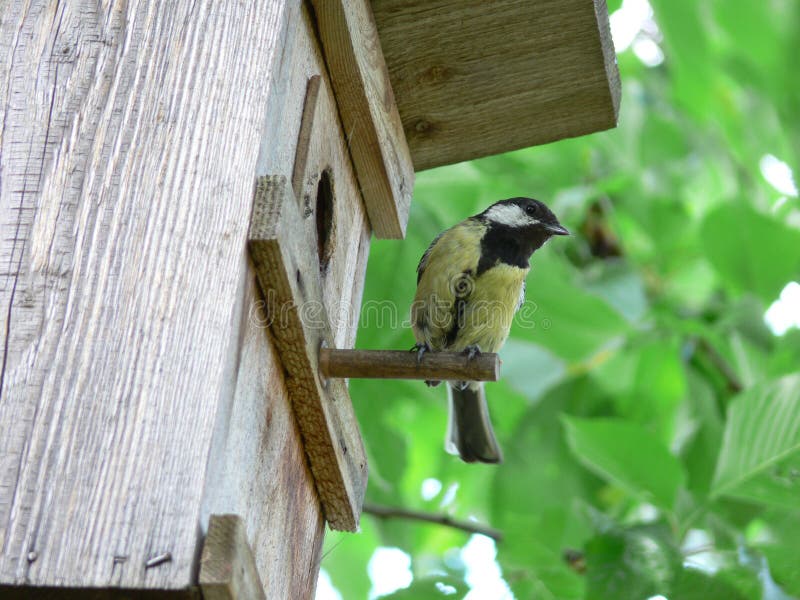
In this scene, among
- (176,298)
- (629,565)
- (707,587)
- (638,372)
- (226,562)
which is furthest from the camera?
(638,372)

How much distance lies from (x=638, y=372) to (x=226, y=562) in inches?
94.6

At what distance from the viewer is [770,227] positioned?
3.14m

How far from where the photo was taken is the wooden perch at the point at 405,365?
1.97m

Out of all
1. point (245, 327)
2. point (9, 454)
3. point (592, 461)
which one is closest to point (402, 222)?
point (592, 461)

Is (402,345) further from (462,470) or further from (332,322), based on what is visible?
(462,470)

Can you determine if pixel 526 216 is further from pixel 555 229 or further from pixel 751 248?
pixel 751 248

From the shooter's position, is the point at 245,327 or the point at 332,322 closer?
the point at 245,327

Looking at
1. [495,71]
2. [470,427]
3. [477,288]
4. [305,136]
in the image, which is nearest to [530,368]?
[470,427]

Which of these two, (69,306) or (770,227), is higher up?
(770,227)

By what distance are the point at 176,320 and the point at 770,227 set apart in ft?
6.99

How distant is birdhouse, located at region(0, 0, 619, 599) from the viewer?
1.48m

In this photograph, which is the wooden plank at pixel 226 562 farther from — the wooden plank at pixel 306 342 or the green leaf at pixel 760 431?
the green leaf at pixel 760 431

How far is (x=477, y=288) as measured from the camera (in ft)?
10.2

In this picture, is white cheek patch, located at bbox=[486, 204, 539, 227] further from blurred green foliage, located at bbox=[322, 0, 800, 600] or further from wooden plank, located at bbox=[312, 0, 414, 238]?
wooden plank, located at bbox=[312, 0, 414, 238]
